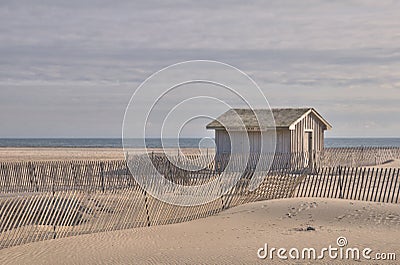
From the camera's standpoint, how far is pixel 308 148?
33.3m

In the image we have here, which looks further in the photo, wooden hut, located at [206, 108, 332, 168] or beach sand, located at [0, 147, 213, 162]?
beach sand, located at [0, 147, 213, 162]

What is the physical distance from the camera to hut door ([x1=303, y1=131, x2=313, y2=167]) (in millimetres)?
31289

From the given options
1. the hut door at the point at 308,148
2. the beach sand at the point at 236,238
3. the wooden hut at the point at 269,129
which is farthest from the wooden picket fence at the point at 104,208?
the hut door at the point at 308,148

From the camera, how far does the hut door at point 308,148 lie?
1232 inches

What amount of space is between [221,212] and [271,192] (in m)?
3.02

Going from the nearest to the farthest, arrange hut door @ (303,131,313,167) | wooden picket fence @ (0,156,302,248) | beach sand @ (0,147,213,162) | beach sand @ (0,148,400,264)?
beach sand @ (0,148,400,264) < wooden picket fence @ (0,156,302,248) < hut door @ (303,131,313,167) < beach sand @ (0,147,213,162)

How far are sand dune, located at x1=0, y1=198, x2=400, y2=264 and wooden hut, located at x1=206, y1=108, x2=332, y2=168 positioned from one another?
43.5 ft

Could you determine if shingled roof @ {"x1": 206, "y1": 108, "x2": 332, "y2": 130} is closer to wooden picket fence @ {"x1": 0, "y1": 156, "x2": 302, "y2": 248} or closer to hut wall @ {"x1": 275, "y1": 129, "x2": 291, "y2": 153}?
hut wall @ {"x1": 275, "y1": 129, "x2": 291, "y2": 153}

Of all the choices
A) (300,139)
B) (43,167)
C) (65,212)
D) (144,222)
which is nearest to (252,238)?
(144,222)

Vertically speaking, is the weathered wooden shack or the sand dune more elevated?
the sand dune

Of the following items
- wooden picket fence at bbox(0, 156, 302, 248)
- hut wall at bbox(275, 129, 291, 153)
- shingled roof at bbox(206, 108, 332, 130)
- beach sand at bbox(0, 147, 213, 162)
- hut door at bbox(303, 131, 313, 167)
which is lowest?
beach sand at bbox(0, 147, 213, 162)

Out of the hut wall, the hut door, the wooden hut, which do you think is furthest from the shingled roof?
the hut door

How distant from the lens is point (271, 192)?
803 inches

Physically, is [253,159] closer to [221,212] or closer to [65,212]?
[221,212]
